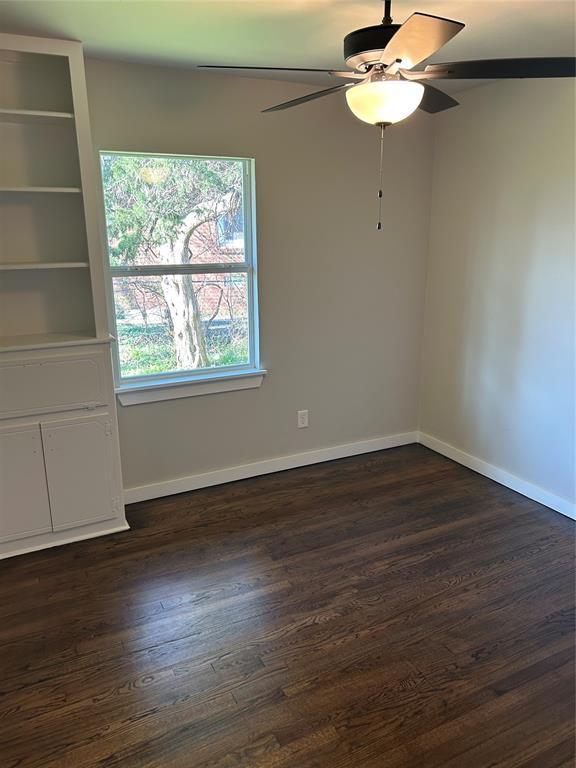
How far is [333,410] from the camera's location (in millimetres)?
3816

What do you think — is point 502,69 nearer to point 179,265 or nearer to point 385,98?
point 385,98

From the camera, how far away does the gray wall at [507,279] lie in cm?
293

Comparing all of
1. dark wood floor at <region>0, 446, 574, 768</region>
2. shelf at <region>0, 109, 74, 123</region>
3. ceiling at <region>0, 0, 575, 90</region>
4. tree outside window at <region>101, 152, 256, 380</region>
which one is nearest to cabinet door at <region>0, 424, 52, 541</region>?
dark wood floor at <region>0, 446, 574, 768</region>

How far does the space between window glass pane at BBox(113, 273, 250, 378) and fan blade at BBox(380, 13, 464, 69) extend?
6.04 ft

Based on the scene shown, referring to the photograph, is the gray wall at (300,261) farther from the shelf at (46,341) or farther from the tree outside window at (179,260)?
the shelf at (46,341)

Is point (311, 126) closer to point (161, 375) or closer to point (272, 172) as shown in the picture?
point (272, 172)

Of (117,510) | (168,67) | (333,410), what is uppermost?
(168,67)

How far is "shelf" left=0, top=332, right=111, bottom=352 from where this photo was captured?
2.51 metres

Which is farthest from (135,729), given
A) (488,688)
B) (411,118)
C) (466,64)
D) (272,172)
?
(411,118)

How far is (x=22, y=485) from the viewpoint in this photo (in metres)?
2.63

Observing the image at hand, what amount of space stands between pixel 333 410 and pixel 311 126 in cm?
187

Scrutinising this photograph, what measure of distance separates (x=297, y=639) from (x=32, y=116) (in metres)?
2.64

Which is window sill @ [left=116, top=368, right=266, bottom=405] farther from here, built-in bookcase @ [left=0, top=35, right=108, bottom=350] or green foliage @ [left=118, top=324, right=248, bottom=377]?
built-in bookcase @ [left=0, top=35, right=108, bottom=350]

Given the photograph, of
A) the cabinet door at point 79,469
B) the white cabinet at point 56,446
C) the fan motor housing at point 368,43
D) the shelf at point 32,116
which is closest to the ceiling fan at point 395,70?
the fan motor housing at point 368,43
